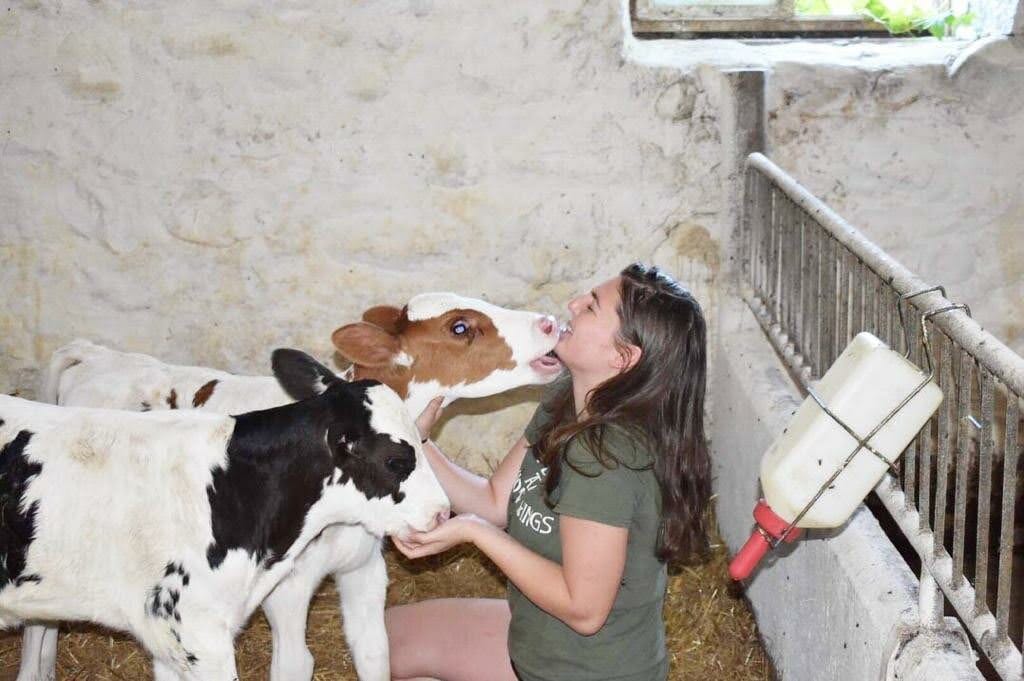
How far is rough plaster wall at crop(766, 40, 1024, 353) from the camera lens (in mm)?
4902

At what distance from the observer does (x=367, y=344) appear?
3584 mm

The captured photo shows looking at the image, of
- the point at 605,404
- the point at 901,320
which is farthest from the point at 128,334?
the point at 901,320

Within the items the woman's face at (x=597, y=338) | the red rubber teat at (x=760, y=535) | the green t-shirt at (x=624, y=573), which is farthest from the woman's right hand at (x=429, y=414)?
the red rubber teat at (x=760, y=535)

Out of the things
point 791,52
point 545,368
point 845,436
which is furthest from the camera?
point 791,52

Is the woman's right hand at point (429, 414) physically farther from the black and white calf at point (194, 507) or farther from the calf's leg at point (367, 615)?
the black and white calf at point (194, 507)

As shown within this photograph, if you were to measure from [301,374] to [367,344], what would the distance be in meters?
0.53

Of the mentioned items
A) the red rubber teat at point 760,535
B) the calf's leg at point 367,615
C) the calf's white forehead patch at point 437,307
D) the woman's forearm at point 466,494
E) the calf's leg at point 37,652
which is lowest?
the calf's leg at point 37,652

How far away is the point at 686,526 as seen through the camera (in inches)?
106

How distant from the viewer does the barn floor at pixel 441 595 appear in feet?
13.2

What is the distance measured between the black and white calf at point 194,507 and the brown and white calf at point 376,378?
515 mm

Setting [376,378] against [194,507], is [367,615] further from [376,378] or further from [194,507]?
[194,507]

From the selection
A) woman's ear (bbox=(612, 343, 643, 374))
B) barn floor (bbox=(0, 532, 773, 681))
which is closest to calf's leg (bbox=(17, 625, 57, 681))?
barn floor (bbox=(0, 532, 773, 681))

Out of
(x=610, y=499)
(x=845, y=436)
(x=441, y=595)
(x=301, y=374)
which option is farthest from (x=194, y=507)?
(x=441, y=595)

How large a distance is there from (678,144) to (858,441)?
2.70m
